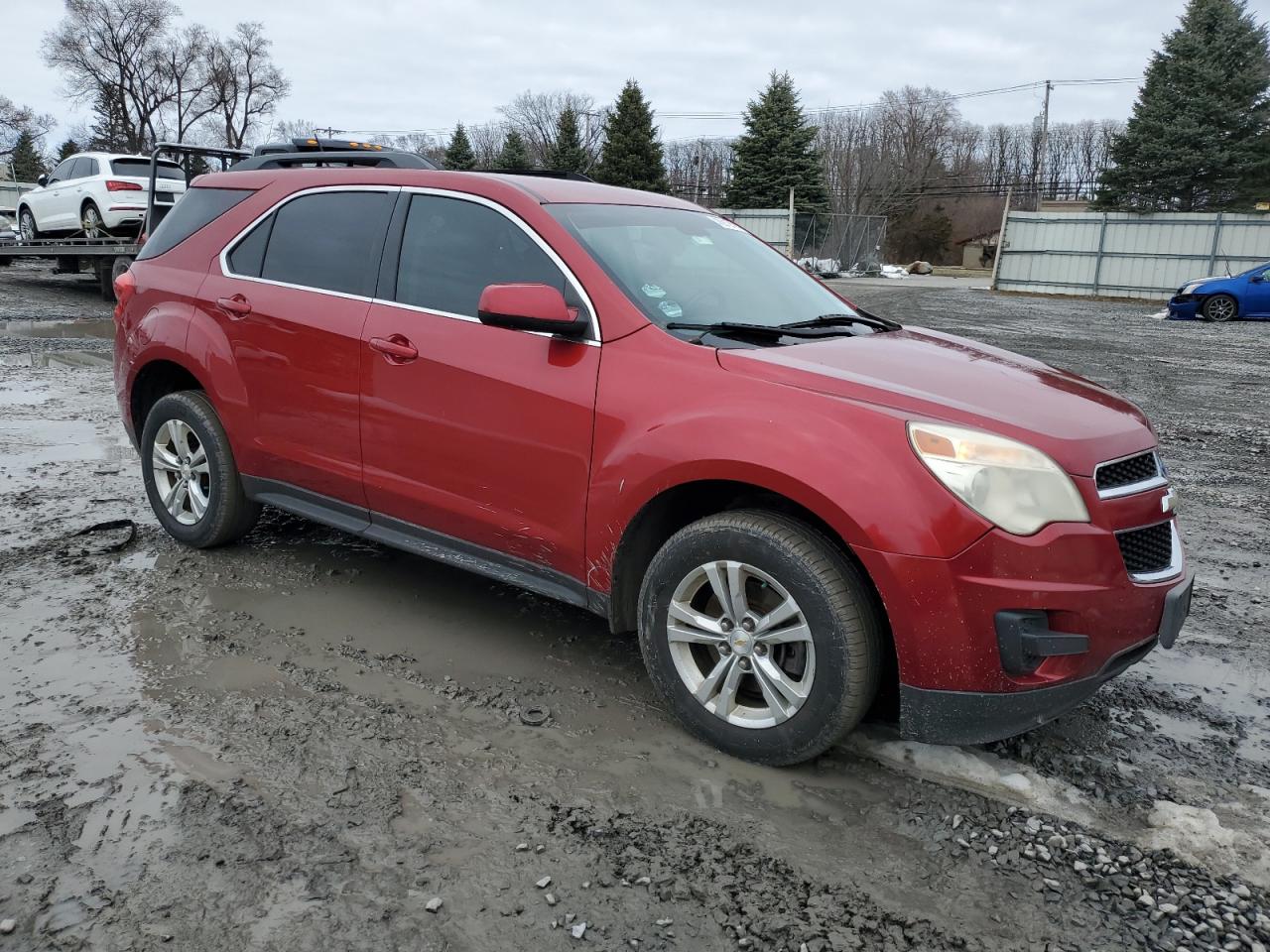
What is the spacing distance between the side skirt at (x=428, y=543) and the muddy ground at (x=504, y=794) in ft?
1.23

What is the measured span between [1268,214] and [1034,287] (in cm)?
604

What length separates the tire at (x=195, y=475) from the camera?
4422mm

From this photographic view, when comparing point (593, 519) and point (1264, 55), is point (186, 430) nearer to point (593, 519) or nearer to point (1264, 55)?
point (593, 519)

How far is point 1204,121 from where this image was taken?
3484 centimetres

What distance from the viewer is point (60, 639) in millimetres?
3744

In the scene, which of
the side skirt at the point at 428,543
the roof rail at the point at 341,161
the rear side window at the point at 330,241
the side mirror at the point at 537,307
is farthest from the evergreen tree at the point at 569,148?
the side mirror at the point at 537,307

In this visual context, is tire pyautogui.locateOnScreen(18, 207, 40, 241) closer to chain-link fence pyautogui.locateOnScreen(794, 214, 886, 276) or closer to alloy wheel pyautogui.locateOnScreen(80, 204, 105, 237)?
alloy wheel pyautogui.locateOnScreen(80, 204, 105, 237)

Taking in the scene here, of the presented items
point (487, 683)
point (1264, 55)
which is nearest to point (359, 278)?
point (487, 683)

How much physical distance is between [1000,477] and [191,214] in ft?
13.1

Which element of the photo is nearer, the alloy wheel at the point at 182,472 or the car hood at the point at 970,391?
the car hood at the point at 970,391

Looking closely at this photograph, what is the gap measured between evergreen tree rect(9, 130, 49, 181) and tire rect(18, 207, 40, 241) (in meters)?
55.3

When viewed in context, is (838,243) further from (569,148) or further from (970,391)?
(970,391)

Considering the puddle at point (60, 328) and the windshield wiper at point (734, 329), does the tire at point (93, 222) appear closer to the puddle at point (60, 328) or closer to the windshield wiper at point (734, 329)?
the puddle at point (60, 328)

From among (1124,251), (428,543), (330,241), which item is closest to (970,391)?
(428,543)
